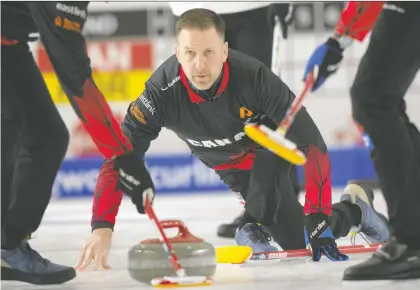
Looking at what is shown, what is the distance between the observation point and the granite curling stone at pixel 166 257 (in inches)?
94.2

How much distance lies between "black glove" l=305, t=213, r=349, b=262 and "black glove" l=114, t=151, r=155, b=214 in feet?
2.09

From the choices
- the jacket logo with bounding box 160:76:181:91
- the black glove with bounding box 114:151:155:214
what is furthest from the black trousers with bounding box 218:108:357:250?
the black glove with bounding box 114:151:155:214

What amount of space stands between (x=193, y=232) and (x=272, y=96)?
142 centimetres

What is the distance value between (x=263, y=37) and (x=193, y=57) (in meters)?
1.13

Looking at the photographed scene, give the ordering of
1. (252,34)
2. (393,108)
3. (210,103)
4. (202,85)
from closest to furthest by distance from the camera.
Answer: (393,108), (202,85), (210,103), (252,34)

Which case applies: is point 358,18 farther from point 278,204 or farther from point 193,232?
point 193,232

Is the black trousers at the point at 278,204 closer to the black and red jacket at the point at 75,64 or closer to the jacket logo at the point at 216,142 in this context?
the jacket logo at the point at 216,142

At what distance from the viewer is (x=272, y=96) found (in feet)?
9.28

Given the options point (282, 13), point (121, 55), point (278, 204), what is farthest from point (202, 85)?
point (121, 55)

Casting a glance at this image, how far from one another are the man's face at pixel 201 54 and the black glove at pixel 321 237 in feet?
1.87

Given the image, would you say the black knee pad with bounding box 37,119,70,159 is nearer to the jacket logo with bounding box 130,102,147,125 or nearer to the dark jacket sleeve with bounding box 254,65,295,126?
the jacket logo with bounding box 130,102,147,125

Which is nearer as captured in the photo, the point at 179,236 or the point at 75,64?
the point at 75,64

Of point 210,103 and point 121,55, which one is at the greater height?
point 210,103

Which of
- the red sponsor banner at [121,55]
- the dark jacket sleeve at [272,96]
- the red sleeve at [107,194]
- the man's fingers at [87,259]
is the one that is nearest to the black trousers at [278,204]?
the dark jacket sleeve at [272,96]
